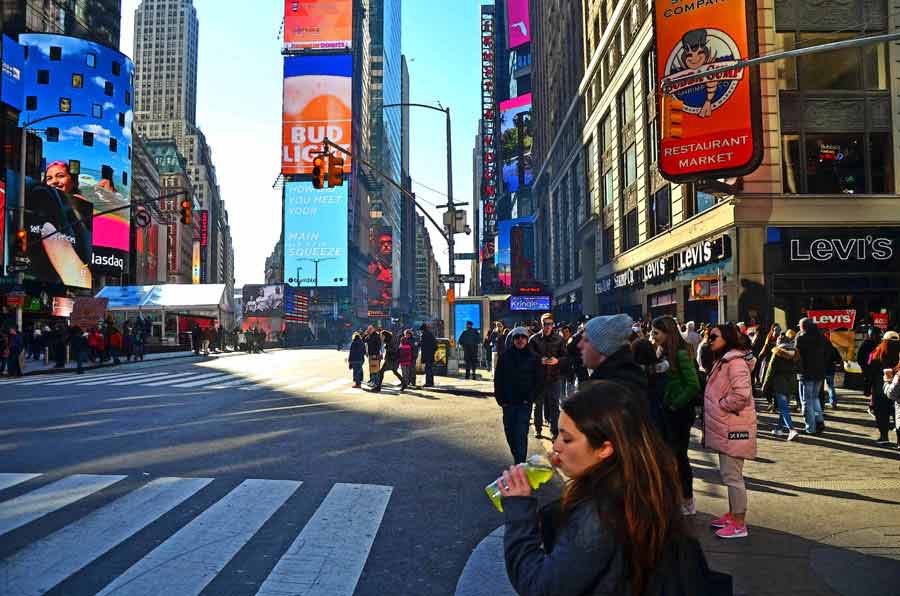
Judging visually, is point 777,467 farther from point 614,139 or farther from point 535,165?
point 535,165

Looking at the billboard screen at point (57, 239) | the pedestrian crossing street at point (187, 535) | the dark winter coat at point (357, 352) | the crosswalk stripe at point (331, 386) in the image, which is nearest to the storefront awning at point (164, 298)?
the billboard screen at point (57, 239)

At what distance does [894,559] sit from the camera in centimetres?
503

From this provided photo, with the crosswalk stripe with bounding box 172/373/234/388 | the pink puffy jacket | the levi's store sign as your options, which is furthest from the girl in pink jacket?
the crosswalk stripe with bounding box 172/373/234/388

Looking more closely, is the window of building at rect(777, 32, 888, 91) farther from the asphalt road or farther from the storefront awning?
the storefront awning

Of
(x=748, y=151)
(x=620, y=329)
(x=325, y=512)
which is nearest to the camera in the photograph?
(x=620, y=329)

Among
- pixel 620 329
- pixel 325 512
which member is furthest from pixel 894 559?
pixel 325 512

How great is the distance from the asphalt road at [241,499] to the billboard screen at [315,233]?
402 feet

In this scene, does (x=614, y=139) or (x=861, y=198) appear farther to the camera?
(x=614, y=139)

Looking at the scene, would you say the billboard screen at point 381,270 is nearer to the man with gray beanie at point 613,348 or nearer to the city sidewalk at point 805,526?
the city sidewalk at point 805,526

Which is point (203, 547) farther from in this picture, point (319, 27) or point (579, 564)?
point (319, 27)

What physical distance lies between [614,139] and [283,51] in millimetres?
113306

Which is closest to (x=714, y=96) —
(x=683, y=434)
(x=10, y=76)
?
(x=683, y=434)

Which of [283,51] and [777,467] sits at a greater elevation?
[283,51]

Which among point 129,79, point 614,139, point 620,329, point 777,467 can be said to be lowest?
point 777,467
